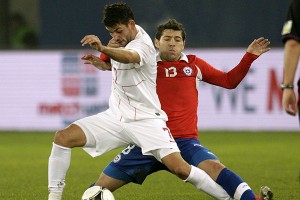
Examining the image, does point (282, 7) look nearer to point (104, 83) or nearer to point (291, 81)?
point (104, 83)

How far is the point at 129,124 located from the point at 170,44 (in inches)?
34.0

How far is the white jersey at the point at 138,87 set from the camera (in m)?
7.20

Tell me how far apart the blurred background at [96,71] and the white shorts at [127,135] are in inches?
361

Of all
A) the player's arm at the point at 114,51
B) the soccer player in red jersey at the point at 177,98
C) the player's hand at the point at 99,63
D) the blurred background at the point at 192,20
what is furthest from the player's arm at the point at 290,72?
the blurred background at the point at 192,20

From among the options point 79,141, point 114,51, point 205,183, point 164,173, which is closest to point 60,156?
point 79,141

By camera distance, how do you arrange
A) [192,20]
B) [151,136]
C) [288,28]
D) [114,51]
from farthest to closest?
[192,20] < [151,136] < [114,51] < [288,28]

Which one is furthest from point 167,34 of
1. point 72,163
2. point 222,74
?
point 72,163

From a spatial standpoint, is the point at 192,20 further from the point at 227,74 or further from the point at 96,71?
the point at 227,74

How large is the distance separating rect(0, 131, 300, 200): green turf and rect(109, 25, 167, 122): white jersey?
5.07 feet

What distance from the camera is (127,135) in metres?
7.30

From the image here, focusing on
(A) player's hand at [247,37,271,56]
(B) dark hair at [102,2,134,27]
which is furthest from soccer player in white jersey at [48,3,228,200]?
(A) player's hand at [247,37,271,56]

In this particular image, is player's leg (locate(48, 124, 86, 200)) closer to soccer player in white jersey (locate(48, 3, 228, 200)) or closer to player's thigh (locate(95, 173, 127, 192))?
soccer player in white jersey (locate(48, 3, 228, 200))

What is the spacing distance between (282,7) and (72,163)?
772 cm

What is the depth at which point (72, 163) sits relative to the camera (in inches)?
478
